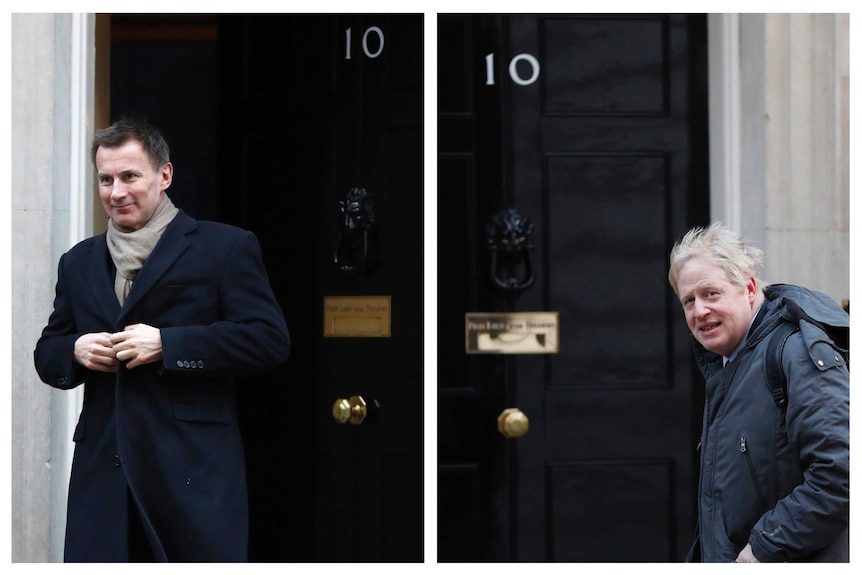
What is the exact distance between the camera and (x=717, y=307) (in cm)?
235

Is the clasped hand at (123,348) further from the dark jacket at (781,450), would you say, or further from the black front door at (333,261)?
the dark jacket at (781,450)

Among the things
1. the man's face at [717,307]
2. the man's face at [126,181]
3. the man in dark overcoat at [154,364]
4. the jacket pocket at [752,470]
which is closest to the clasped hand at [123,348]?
the man in dark overcoat at [154,364]

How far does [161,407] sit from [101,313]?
0.97 ft

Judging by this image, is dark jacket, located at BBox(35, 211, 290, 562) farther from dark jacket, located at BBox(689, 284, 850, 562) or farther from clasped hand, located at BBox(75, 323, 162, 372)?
dark jacket, located at BBox(689, 284, 850, 562)

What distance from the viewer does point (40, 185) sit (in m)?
3.19

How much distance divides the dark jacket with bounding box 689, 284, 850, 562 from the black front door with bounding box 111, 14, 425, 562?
1.37 m

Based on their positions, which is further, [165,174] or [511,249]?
[511,249]

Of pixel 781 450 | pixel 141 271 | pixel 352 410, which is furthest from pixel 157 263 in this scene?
pixel 781 450

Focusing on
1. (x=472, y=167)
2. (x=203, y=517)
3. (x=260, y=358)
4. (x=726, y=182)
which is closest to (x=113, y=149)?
(x=260, y=358)

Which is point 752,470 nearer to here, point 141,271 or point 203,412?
point 203,412

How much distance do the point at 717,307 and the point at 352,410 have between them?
1.56 meters

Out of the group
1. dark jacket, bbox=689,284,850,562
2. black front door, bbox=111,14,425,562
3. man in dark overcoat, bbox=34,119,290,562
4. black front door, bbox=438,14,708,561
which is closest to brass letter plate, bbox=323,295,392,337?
black front door, bbox=111,14,425,562

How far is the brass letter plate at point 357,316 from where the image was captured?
352cm

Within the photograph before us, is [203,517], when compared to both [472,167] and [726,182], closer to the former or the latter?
[472,167]
